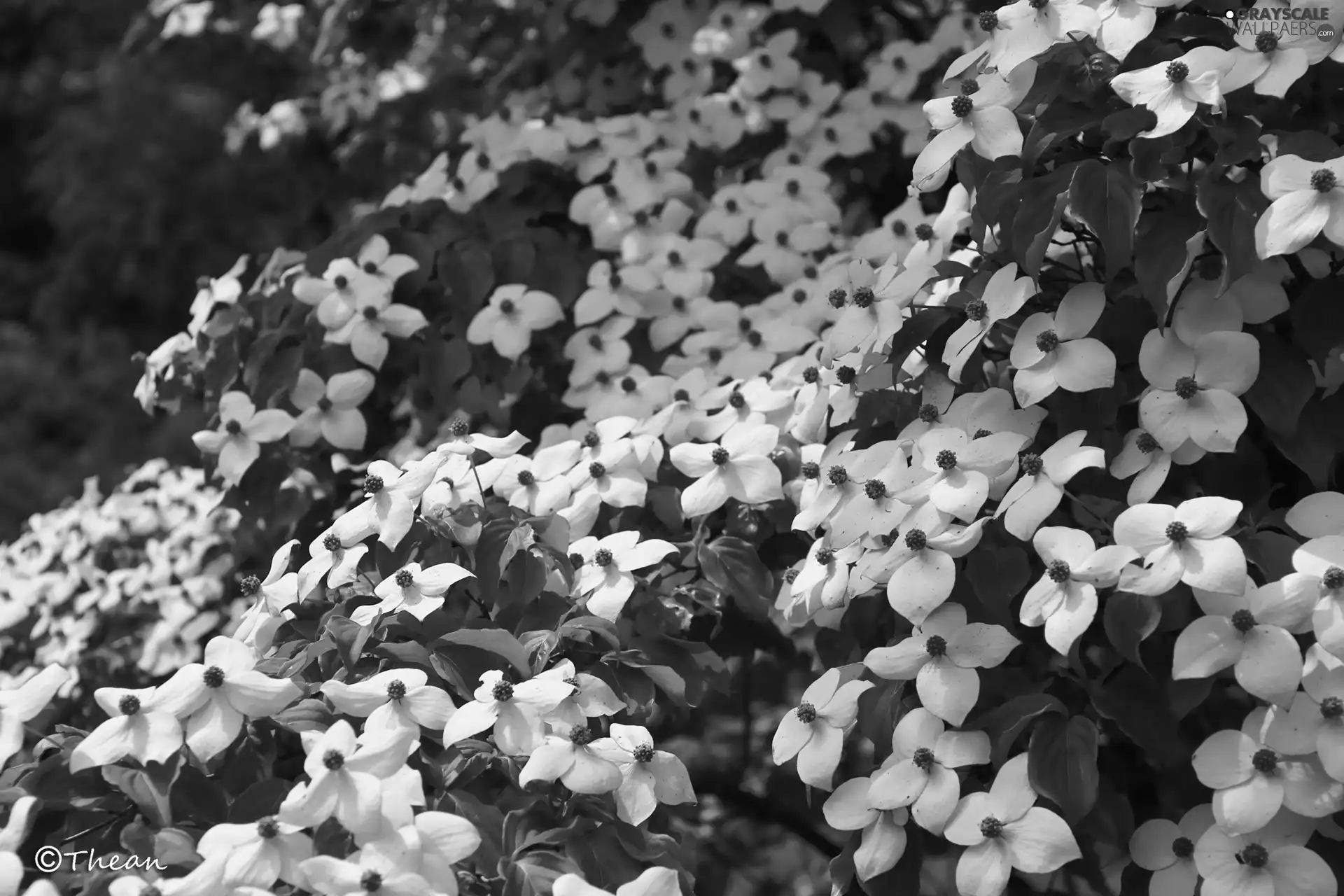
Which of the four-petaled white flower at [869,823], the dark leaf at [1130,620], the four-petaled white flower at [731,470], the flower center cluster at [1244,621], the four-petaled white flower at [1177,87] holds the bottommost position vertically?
the four-petaled white flower at [869,823]

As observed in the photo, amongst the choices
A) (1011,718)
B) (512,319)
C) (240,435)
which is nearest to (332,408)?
(240,435)

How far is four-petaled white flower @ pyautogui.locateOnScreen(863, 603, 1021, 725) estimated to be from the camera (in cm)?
133

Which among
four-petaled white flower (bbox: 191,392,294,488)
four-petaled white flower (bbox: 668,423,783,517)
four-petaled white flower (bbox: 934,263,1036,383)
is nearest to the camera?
four-petaled white flower (bbox: 934,263,1036,383)

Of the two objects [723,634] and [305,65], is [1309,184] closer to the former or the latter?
[723,634]

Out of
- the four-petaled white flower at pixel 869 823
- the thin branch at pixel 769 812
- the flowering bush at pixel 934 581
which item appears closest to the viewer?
the flowering bush at pixel 934 581

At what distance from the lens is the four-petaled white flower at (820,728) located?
1395 millimetres

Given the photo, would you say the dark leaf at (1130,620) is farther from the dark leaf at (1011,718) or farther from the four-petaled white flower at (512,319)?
the four-petaled white flower at (512,319)

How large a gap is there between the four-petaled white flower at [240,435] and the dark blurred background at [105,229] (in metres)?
3.00

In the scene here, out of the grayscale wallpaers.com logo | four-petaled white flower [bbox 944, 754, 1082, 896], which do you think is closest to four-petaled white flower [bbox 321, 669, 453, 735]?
four-petaled white flower [bbox 944, 754, 1082, 896]

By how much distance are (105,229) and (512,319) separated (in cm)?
463

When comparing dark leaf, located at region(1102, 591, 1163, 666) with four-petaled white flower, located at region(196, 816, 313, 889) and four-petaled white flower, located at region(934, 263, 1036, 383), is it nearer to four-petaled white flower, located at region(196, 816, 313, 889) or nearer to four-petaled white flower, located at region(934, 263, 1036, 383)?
four-petaled white flower, located at region(934, 263, 1036, 383)

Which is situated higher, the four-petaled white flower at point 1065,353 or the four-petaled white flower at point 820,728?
the four-petaled white flower at point 1065,353

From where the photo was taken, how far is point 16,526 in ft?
15.1

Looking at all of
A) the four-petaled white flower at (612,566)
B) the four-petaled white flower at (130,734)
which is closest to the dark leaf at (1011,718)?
the four-petaled white flower at (612,566)
